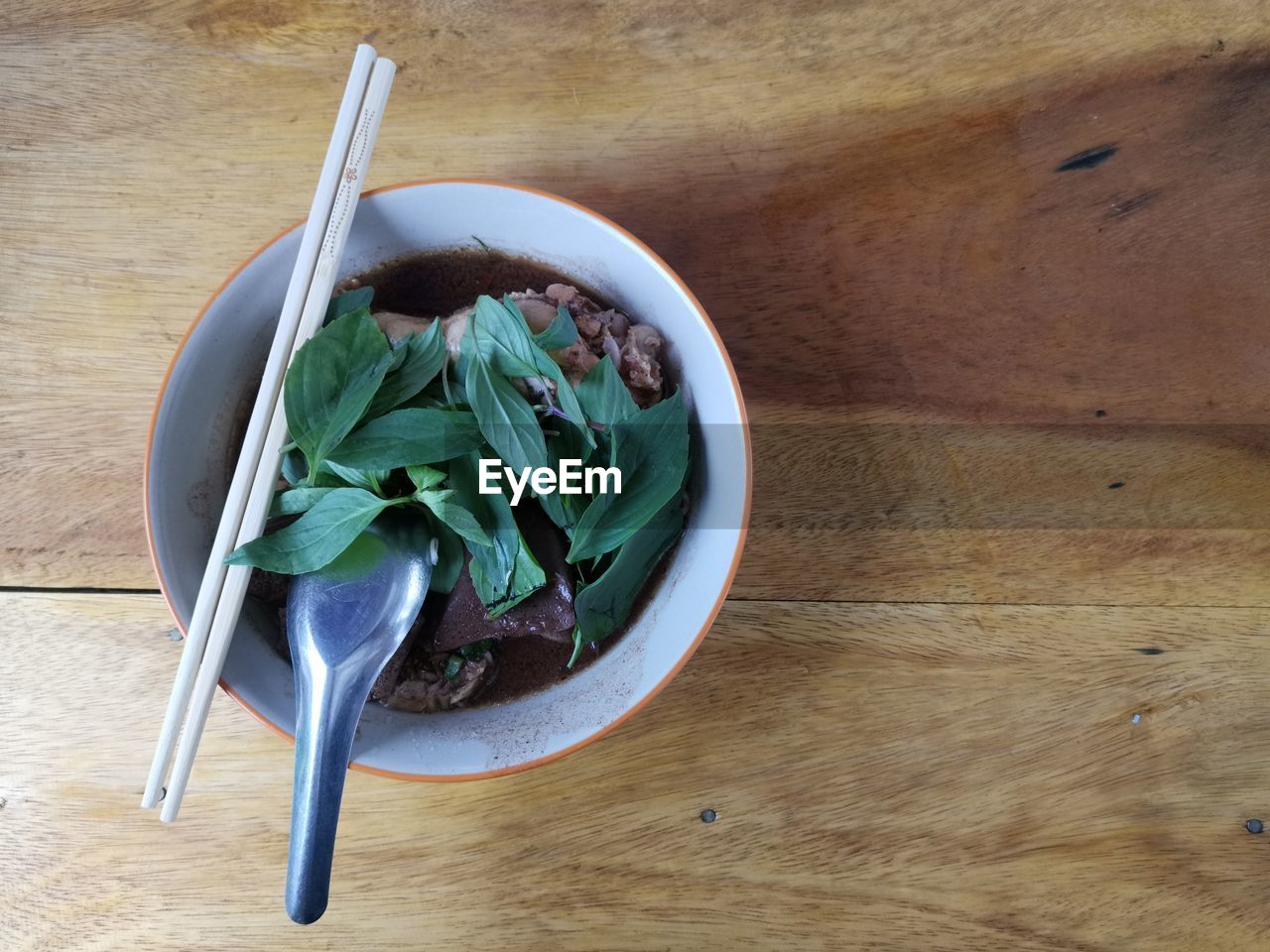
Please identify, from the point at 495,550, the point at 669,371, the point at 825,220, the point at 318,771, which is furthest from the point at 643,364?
the point at 318,771

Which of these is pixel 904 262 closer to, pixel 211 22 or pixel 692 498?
pixel 692 498

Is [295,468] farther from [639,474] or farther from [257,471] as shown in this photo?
[639,474]

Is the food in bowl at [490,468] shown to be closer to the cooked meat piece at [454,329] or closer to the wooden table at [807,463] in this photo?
the cooked meat piece at [454,329]

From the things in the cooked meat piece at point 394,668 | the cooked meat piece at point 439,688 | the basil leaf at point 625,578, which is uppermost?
the basil leaf at point 625,578

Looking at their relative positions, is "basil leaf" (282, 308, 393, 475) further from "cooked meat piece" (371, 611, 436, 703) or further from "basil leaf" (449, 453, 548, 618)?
"cooked meat piece" (371, 611, 436, 703)

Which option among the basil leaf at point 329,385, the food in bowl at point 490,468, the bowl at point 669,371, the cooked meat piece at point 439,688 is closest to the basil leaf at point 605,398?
the food in bowl at point 490,468
